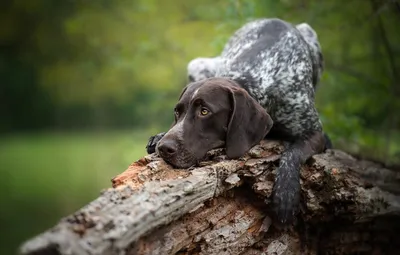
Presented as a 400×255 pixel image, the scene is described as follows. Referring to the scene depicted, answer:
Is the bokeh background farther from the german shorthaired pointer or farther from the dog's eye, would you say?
the dog's eye

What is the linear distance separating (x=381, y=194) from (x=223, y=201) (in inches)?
52.4

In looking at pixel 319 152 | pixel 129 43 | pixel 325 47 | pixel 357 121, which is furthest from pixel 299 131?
pixel 129 43

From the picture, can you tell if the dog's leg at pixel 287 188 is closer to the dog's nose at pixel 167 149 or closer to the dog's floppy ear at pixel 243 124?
the dog's floppy ear at pixel 243 124

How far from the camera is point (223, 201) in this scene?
346 centimetres

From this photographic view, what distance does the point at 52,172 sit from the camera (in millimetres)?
16578

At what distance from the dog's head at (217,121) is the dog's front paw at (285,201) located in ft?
1.06

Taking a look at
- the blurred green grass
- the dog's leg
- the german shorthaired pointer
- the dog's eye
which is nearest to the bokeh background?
the blurred green grass

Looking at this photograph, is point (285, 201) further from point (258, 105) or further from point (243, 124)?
point (258, 105)

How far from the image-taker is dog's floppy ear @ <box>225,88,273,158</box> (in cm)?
374

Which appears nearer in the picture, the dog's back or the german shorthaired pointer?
the german shorthaired pointer

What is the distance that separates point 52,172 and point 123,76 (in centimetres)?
521

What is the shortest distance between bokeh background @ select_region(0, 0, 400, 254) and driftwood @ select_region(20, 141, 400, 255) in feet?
5.20

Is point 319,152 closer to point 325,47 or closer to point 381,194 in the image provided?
point 381,194

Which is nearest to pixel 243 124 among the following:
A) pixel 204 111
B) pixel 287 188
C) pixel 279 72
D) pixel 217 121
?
pixel 217 121
